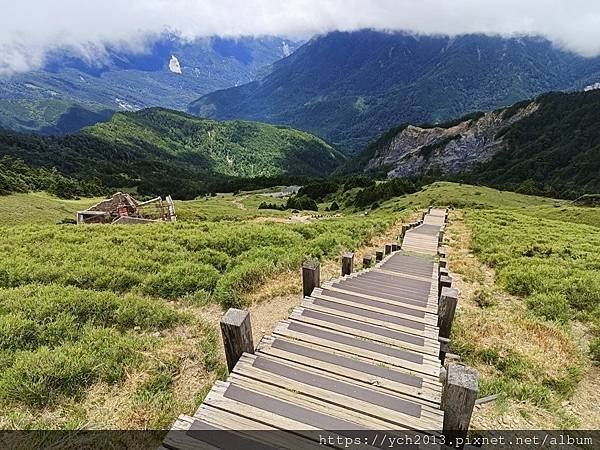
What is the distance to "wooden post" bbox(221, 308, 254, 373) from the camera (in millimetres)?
5531

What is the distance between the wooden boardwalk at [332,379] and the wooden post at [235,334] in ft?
0.62

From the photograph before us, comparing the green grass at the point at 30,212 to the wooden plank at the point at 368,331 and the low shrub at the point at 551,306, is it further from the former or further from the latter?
the low shrub at the point at 551,306

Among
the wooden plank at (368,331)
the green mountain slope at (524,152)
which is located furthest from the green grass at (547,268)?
the green mountain slope at (524,152)

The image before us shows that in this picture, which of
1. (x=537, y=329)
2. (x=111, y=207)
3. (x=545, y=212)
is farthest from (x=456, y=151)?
(x=537, y=329)

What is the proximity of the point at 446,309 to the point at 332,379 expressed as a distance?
11.8ft

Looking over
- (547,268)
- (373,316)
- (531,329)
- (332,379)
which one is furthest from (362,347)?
(547,268)

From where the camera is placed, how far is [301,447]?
4285 millimetres

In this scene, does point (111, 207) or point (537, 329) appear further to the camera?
point (111, 207)

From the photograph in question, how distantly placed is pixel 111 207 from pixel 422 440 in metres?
41.0

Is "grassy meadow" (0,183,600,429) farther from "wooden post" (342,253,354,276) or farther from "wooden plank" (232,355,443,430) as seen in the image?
"wooden post" (342,253,354,276)

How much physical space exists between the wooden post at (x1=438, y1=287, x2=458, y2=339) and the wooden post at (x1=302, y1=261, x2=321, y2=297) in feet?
9.84

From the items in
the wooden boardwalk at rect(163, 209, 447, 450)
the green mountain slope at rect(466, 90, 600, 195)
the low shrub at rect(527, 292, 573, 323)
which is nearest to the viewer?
the wooden boardwalk at rect(163, 209, 447, 450)

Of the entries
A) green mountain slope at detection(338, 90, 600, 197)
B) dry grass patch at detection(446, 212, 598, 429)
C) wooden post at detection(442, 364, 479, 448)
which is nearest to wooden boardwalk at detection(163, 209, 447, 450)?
wooden post at detection(442, 364, 479, 448)

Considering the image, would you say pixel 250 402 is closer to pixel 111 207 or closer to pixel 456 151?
pixel 111 207
